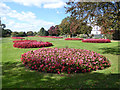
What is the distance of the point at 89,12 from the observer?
7355 mm

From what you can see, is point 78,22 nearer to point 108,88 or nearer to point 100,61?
point 100,61

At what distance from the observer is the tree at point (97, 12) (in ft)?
22.6

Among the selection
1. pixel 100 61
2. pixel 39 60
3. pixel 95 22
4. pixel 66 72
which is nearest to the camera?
pixel 66 72

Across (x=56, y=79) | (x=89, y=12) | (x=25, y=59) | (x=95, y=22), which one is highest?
(x=89, y=12)

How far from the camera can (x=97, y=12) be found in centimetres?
747

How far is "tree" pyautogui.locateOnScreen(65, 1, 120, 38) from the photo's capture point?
6.88 meters

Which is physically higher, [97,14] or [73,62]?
[97,14]

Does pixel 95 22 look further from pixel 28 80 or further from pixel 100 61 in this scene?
pixel 28 80

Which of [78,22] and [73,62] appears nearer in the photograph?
[73,62]

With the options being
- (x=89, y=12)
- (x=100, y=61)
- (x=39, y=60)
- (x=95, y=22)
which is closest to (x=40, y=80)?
(x=39, y=60)

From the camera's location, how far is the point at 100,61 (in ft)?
17.6

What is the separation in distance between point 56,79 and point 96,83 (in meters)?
Result: 1.28

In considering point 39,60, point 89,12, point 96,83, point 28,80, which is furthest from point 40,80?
point 89,12

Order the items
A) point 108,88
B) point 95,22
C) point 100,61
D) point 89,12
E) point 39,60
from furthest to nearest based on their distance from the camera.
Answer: point 95,22 → point 89,12 → point 100,61 → point 39,60 → point 108,88
